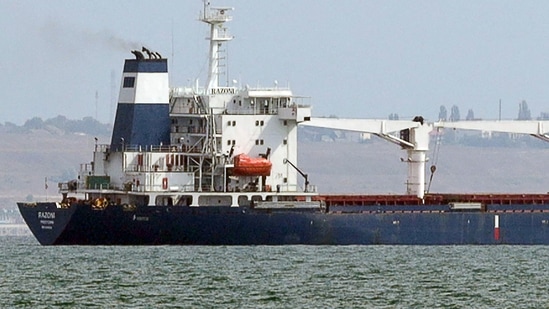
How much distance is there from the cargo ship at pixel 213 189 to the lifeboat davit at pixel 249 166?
0.03 metres

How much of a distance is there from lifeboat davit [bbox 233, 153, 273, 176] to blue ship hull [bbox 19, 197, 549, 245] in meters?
1.31

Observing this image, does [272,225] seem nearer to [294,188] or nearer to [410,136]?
[294,188]

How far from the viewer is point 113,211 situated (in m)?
65.9

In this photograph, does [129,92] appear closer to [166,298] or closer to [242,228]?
[242,228]

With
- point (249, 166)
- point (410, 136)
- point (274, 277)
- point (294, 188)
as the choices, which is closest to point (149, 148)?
point (249, 166)

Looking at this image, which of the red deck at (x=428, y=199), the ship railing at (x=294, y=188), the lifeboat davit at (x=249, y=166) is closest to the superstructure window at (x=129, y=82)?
the lifeboat davit at (x=249, y=166)

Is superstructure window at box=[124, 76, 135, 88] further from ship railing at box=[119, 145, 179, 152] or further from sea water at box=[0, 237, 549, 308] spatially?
sea water at box=[0, 237, 549, 308]

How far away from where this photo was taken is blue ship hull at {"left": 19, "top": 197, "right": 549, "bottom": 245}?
65.9 m

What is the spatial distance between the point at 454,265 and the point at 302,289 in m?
10.0

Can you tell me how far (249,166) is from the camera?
6681 centimetres

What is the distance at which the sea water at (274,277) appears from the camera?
48.5 meters

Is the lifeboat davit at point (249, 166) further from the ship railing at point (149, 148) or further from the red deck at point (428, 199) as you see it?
the red deck at point (428, 199)

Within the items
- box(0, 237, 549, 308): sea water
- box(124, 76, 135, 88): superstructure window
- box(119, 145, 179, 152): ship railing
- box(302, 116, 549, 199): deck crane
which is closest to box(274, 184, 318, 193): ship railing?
box(0, 237, 549, 308): sea water

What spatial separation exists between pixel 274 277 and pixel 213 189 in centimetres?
1295
